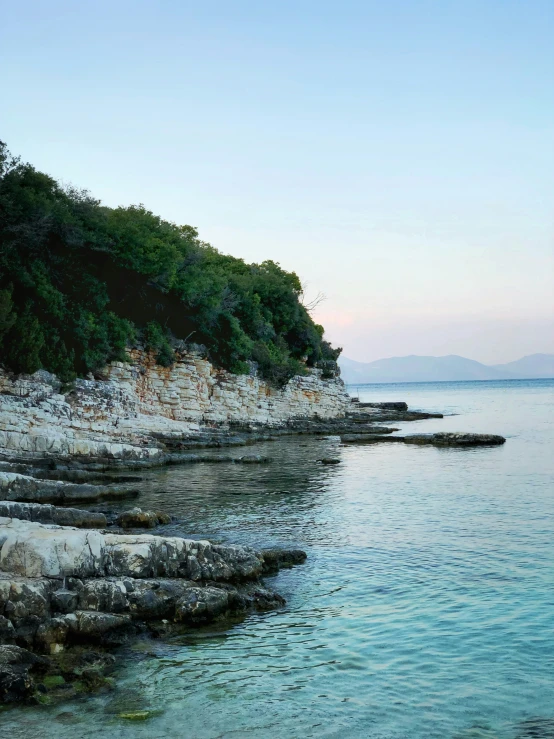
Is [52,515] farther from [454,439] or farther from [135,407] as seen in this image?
[454,439]

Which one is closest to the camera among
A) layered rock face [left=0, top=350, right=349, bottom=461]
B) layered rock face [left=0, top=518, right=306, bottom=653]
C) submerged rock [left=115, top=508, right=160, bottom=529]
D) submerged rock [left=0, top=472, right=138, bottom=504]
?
layered rock face [left=0, top=518, right=306, bottom=653]

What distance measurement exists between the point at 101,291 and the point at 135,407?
8255 millimetres

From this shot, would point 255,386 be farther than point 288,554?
Yes

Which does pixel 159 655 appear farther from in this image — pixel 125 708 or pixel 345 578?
pixel 345 578

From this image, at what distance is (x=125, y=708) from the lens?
894 centimetres

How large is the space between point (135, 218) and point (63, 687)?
44.0 metres

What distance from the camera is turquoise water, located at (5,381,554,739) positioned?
8.68m

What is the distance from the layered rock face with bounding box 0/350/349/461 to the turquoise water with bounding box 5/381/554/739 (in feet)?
31.0

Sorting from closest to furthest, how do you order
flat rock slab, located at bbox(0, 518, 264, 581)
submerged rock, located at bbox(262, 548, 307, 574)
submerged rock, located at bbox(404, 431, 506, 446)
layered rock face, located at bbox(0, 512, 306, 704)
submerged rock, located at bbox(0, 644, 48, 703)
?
1. submerged rock, located at bbox(0, 644, 48, 703)
2. layered rock face, located at bbox(0, 512, 306, 704)
3. flat rock slab, located at bbox(0, 518, 264, 581)
4. submerged rock, located at bbox(262, 548, 307, 574)
5. submerged rock, located at bbox(404, 431, 506, 446)

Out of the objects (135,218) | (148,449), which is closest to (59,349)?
(148,449)

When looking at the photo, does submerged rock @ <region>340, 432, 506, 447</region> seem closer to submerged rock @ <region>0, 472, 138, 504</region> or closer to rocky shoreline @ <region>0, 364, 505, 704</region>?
submerged rock @ <region>0, 472, 138, 504</region>

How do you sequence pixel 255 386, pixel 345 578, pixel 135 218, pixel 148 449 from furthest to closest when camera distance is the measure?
1. pixel 255 386
2. pixel 135 218
3. pixel 148 449
4. pixel 345 578

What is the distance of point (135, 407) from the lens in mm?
43031

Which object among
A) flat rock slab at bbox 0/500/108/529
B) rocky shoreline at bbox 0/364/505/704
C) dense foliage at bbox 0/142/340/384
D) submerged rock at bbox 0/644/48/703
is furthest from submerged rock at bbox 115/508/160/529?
dense foliage at bbox 0/142/340/384
